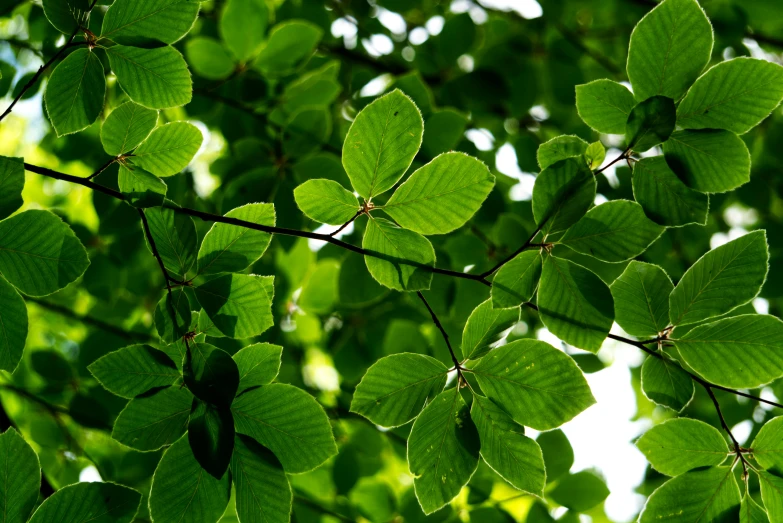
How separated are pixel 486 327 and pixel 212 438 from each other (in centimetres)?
36

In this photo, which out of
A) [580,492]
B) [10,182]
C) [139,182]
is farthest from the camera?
[580,492]

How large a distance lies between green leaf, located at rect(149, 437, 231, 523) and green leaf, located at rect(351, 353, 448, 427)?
196 millimetres

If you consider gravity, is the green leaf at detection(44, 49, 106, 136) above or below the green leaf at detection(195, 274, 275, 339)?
above

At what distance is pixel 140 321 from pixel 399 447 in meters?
0.89

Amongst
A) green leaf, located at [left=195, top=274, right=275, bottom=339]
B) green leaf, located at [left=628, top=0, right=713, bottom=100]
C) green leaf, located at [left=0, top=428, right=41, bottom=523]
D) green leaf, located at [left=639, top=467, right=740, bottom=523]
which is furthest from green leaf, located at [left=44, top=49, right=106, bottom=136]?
green leaf, located at [left=639, top=467, right=740, bottom=523]

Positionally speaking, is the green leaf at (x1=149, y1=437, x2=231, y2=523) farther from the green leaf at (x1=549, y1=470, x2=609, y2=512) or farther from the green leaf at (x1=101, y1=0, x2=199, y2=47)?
the green leaf at (x1=549, y1=470, x2=609, y2=512)

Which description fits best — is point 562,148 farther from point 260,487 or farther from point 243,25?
point 243,25

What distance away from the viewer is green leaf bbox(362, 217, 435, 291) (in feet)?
2.50

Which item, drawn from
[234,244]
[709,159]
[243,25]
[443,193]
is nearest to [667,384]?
[709,159]

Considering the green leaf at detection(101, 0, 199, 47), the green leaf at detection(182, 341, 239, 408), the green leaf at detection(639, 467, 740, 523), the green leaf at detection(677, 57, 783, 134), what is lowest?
the green leaf at detection(639, 467, 740, 523)

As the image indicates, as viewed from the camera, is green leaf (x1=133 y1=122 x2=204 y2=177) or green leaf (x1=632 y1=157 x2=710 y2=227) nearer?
green leaf (x1=632 y1=157 x2=710 y2=227)

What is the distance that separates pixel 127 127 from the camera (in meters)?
0.83

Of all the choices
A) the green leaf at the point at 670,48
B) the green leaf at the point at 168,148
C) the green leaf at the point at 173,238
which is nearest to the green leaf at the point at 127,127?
the green leaf at the point at 168,148

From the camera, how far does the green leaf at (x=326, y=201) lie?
760mm
